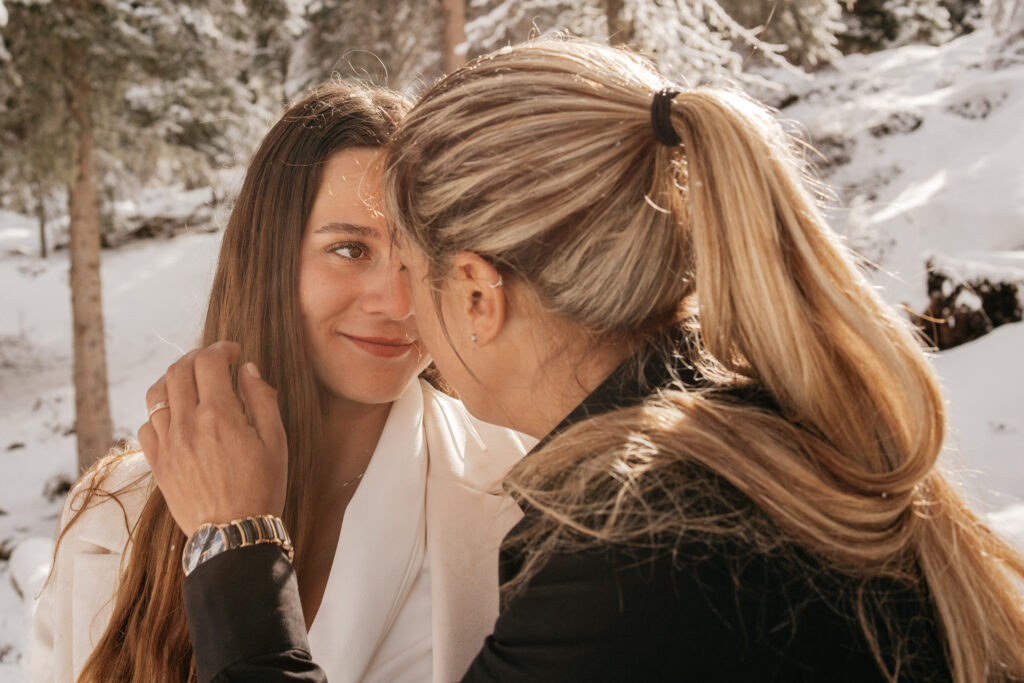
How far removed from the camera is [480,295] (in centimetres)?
166

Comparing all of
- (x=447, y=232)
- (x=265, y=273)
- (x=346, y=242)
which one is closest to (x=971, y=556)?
(x=447, y=232)

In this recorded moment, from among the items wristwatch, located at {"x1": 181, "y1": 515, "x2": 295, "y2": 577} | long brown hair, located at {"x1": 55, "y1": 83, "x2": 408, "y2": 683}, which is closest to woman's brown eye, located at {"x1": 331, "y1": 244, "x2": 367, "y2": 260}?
long brown hair, located at {"x1": 55, "y1": 83, "x2": 408, "y2": 683}

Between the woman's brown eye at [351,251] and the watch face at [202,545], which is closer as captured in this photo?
the watch face at [202,545]

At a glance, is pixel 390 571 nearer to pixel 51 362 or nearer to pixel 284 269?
pixel 284 269

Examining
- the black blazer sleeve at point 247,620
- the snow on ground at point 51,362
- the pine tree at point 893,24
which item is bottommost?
the snow on ground at point 51,362

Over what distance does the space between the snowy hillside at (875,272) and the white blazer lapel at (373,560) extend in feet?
3.03

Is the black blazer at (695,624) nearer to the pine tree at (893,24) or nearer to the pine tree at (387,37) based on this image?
the pine tree at (387,37)

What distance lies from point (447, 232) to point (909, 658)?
1051 mm

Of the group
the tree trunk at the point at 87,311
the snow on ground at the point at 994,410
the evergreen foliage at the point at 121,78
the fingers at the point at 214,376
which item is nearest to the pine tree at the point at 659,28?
the evergreen foliage at the point at 121,78

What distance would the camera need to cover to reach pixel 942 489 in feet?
5.12

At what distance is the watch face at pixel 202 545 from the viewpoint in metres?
1.56

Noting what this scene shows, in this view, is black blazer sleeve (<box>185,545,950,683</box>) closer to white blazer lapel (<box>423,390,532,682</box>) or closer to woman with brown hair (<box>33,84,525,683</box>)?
white blazer lapel (<box>423,390,532,682</box>)

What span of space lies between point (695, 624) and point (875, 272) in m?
7.46

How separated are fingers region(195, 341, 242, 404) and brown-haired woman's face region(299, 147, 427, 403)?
1.49 ft
